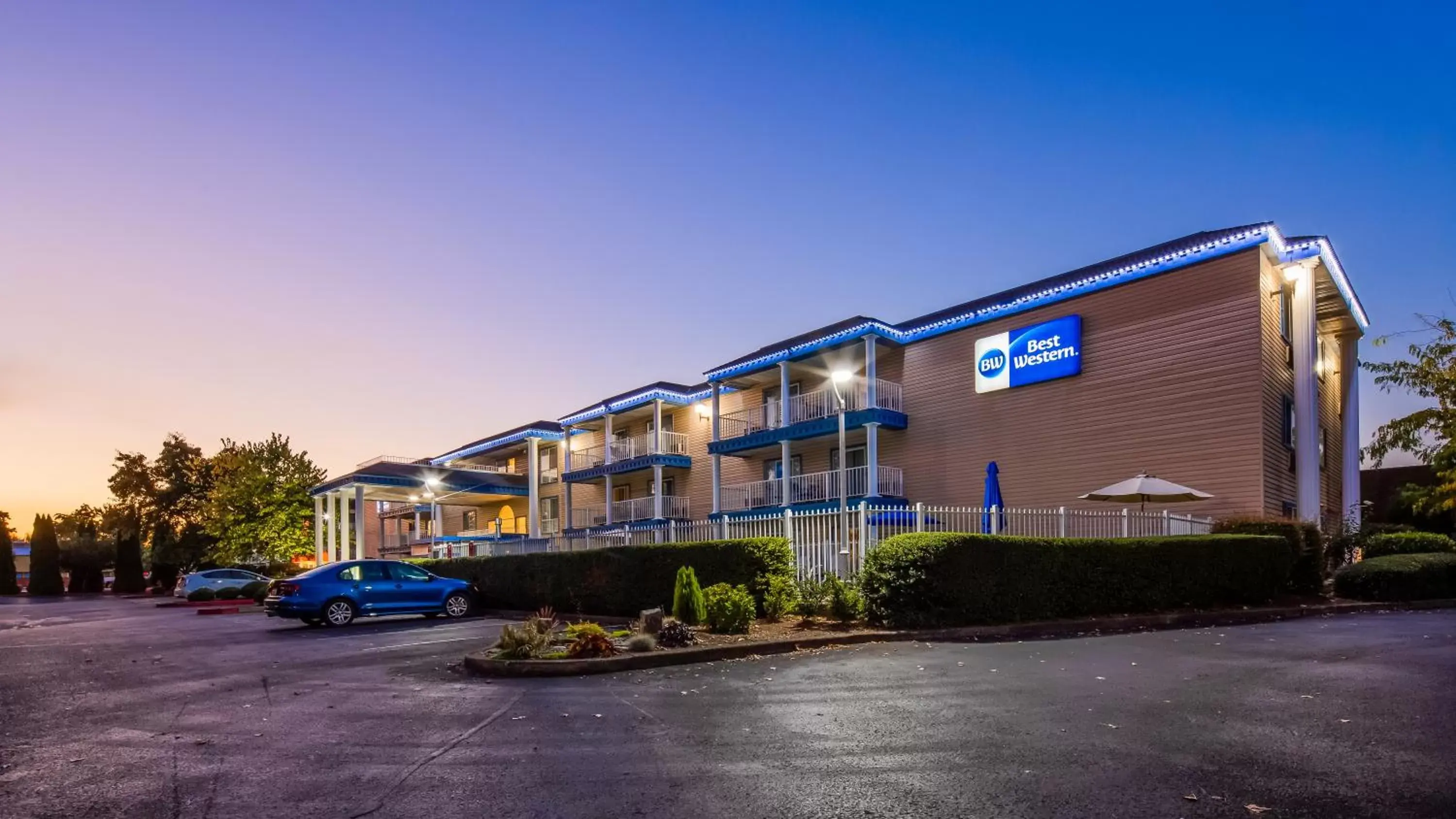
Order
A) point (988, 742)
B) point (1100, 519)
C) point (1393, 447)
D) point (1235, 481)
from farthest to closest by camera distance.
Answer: point (1393, 447) → point (1235, 481) → point (1100, 519) → point (988, 742)

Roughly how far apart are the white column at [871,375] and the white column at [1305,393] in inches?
418

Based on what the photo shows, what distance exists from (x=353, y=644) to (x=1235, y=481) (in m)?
17.8

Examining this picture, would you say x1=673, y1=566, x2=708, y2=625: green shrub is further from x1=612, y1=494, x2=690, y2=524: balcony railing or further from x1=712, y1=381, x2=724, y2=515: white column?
x1=612, y1=494, x2=690, y2=524: balcony railing

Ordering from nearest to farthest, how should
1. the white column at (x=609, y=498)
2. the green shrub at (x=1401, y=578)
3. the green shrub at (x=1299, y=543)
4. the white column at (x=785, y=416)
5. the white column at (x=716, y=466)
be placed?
1. the green shrub at (x=1401, y=578)
2. the green shrub at (x=1299, y=543)
3. the white column at (x=785, y=416)
4. the white column at (x=716, y=466)
5. the white column at (x=609, y=498)

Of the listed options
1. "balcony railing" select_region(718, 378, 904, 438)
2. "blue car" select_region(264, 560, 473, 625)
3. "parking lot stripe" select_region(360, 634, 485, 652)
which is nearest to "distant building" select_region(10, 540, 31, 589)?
"balcony railing" select_region(718, 378, 904, 438)

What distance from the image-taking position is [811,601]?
13883 millimetres

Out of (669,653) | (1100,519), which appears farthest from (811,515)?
(1100,519)

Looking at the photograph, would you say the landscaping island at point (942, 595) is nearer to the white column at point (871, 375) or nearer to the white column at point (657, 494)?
the white column at point (871, 375)

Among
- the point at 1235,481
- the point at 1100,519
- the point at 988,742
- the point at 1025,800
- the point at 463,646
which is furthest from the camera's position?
the point at 1235,481

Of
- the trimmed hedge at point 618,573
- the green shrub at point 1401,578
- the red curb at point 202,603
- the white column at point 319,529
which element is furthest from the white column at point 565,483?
the green shrub at point 1401,578

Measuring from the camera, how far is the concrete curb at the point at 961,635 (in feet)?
33.9

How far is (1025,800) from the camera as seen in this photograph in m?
4.82

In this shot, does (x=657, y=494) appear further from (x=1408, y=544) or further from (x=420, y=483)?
(x=1408, y=544)

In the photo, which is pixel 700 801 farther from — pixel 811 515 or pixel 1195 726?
pixel 811 515
